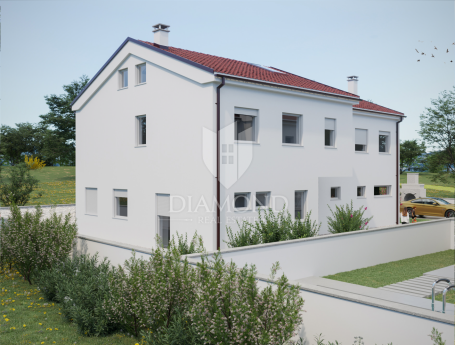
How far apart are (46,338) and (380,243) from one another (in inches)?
407

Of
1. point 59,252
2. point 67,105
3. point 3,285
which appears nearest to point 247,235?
point 59,252

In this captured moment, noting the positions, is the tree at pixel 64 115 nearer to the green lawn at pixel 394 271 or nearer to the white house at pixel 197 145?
the white house at pixel 197 145

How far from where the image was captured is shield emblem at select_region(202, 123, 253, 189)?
43.0 ft

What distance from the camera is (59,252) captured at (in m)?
11.4

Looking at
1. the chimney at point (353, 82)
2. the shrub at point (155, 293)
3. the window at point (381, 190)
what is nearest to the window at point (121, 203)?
the shrub at point (155, 293)

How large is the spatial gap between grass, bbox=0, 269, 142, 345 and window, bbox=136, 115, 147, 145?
689cm

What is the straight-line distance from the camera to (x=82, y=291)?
27.9ft

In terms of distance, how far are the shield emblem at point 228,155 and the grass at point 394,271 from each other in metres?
4.55

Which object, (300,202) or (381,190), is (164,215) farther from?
(381,190)

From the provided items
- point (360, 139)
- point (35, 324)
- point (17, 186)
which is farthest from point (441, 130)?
point (35, 324)

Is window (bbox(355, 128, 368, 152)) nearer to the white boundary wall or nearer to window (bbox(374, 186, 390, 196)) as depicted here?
window (bbox(374, 186, 390, 196))

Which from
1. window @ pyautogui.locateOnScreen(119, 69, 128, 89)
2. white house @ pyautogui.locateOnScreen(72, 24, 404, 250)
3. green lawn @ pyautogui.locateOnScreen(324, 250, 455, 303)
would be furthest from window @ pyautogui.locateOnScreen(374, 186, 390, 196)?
window @ pyautogui.locateOnScreen(119, 69, 128, 89)

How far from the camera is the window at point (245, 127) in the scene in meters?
13.9

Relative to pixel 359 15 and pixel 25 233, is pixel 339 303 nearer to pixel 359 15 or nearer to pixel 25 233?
pixel 359 15
